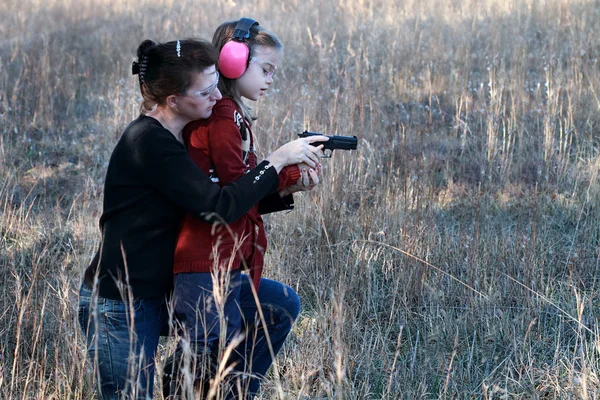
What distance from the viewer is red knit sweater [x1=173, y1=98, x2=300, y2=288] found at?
2270 mm

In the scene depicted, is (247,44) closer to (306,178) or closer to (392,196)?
(306,178)

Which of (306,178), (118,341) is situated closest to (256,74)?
(306,178)

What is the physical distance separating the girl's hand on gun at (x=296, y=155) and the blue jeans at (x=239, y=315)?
15.5 inches

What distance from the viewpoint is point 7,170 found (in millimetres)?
5488

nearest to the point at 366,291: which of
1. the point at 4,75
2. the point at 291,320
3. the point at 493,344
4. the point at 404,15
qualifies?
the point at 493,344

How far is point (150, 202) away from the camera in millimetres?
2256

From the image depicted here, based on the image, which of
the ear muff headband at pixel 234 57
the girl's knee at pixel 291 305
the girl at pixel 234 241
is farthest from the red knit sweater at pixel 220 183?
the girl's knee at pixel 291 305

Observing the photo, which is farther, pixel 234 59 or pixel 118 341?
pixel 234 59

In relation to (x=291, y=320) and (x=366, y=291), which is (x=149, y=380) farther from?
(x=366, y=291)

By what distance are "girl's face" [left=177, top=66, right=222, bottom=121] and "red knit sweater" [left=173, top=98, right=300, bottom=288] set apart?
0.17ft

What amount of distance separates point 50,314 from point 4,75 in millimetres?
4668

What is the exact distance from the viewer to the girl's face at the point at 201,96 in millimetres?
2254

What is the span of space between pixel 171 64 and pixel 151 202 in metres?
0.45

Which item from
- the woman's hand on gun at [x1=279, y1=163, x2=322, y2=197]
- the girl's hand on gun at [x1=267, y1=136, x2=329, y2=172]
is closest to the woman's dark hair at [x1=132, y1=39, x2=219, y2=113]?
the girl's hand on gun at [x1=267, y1=136, x2=329, y2=172]
